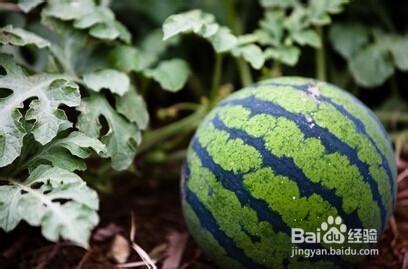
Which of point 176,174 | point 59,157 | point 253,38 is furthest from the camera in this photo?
point 176,174

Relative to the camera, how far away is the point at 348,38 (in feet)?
7.64

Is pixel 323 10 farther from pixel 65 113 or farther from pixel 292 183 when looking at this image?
pixel 65 113

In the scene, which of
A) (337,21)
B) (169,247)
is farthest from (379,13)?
(169,247)

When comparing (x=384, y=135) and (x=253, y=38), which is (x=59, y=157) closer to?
(x=253, y=38)

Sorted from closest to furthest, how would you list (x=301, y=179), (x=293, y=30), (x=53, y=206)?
(x=53, y=206) → (x=301, y=179) → (x=293, y=30)

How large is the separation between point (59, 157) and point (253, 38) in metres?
0.76

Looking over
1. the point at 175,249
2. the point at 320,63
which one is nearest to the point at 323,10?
the point at 320,63

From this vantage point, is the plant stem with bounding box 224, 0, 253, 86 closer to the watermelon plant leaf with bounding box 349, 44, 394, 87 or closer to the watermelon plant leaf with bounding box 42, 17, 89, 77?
the watermelon plant leaf with bounding box 349, 44, 394, 87

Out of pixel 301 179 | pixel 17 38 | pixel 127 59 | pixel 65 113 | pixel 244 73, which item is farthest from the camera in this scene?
pixel 244 73

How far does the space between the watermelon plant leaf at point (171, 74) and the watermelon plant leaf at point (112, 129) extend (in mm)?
217

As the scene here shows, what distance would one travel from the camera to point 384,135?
1.67 meters

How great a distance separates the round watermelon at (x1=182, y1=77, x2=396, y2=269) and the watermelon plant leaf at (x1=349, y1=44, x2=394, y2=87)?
63 centimetres

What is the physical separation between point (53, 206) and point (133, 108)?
22.6 inches

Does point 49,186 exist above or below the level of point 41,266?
above
